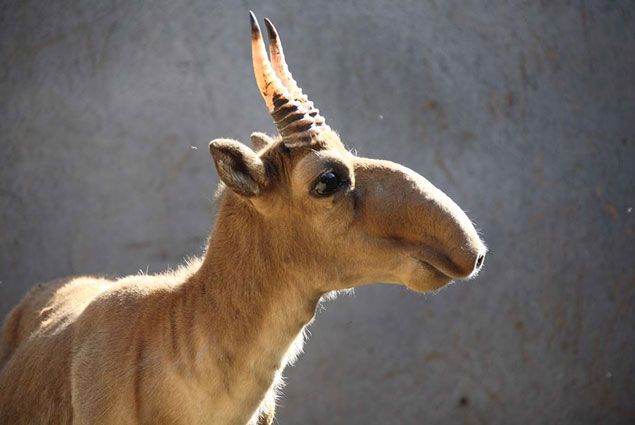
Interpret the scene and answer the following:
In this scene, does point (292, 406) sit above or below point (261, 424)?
below

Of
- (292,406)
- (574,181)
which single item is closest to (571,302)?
(574,181)

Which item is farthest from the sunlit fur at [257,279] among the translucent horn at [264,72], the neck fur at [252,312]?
the translucent horn at [264,72]

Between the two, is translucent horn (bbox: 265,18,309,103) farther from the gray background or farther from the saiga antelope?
the gray background

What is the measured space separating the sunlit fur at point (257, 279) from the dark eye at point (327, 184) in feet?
0.11

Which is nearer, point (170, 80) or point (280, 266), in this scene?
point (280, 266)

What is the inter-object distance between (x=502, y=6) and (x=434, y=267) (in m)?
4.06

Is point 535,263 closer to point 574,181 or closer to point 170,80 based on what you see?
point 574,181

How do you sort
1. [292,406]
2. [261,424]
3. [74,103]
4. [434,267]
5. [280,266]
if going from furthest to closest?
1. [74,103]
2. [292,406]
3. [261,424]
4. [280,266]
5. [434,267]

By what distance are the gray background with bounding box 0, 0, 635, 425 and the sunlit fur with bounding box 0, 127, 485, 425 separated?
254cm

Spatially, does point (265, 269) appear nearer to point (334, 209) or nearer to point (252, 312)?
point (252, 312)

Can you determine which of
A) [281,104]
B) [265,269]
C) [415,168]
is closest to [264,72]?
[281,104]

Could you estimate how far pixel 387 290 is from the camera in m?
6.87

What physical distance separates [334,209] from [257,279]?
587mm

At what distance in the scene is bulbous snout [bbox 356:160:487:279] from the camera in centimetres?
Result: 387
